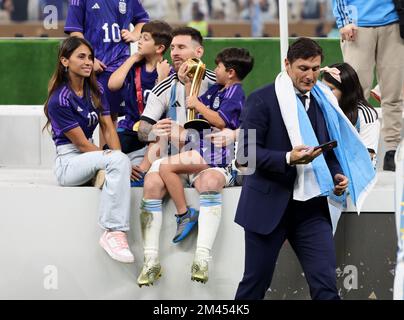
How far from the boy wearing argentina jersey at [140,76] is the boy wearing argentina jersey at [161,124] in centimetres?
20

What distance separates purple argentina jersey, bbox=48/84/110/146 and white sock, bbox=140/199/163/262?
62 cm

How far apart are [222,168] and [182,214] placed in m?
0.37

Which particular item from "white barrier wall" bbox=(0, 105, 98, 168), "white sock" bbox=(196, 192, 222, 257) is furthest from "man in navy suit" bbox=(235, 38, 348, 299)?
"white barrier wall" bbox=(0, 105, 98, 168)

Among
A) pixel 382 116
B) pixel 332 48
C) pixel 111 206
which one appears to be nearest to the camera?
pixel 111 206

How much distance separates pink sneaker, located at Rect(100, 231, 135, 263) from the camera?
7766mm

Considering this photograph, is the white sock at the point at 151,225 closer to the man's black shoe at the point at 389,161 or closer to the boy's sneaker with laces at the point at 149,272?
the boy's sneaker with laces at the point at 149,272

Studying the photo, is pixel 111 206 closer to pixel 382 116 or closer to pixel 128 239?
pixel 128 239

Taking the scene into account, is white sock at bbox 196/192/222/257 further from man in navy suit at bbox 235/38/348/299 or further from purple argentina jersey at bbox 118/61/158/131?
purple argentina jersey at bbox 118/61/158/131

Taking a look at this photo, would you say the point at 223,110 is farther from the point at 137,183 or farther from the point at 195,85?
the point at 137,183

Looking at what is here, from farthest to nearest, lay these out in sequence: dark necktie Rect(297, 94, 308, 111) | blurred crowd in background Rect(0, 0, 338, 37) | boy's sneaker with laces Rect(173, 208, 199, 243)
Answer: blurred crowd in background Rect(0, 0, 338, 37)
boy's sneaker with laces Rect(173, 208, 199, 243)
dark necktie Rect(297, 94, 308, 111)

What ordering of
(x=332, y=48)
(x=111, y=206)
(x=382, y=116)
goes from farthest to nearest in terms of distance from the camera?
(x=332, y=48)
(x=382, y=116)
(x=111, y=206)

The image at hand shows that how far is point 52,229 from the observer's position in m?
8.00

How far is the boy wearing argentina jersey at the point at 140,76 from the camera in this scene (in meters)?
8.41

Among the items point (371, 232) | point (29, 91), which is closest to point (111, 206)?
point (371, 232)
